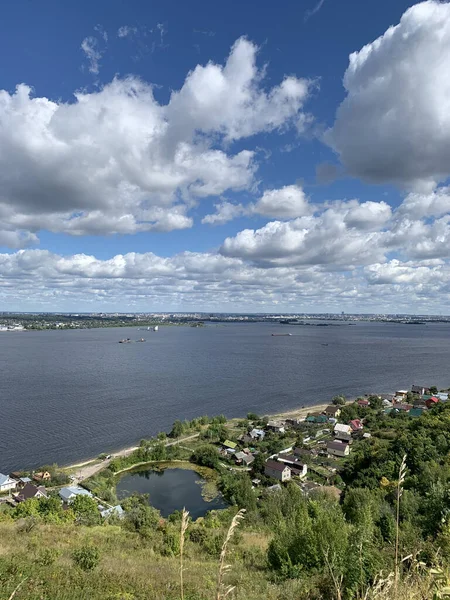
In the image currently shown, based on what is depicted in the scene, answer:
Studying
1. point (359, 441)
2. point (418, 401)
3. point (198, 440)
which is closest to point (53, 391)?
point (198, 440)

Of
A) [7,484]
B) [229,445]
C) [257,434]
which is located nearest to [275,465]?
[229,445]

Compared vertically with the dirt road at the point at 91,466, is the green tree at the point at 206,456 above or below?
below

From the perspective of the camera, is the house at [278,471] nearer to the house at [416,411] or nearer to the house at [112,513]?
the house at [112,513]

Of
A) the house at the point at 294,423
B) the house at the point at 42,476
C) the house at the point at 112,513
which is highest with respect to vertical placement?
the house at the point at 112,513

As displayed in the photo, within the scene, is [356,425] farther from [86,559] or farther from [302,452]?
[86,559]

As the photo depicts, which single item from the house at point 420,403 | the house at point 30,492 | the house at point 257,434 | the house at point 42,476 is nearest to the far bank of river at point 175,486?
the house at point 42,476

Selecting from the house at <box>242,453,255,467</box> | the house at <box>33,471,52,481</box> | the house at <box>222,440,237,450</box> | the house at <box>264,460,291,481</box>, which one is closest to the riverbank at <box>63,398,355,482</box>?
the house at <box>33,471,52,481</box>

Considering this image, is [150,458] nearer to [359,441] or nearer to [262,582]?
[359,441]

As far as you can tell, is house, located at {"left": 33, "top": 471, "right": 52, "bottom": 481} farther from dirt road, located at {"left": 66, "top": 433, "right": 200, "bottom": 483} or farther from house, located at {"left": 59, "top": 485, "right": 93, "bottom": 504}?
house, located at {"left": 59, "top": 485, "right": 93, "bottom": 504}

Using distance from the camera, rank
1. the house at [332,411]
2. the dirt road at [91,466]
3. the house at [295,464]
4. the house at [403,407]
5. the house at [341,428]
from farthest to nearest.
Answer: the house at [403,407] < the house at [332,411] < the house at [341,428] < the house at [295,464] < the dirt road at [91,466]
